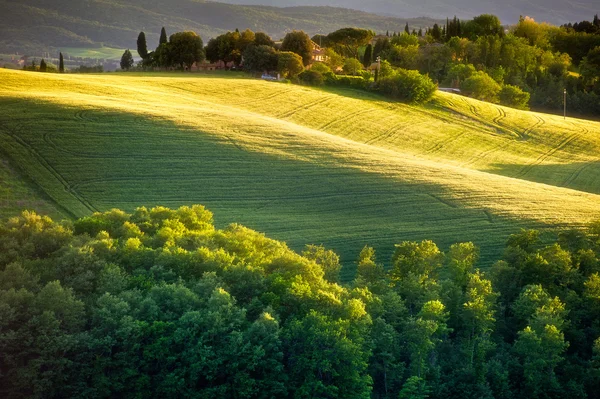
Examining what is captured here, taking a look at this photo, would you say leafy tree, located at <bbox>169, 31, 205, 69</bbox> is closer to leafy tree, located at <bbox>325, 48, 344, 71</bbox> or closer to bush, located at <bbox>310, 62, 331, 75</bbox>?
bush, located at <bbox>310, 62, 331, 75</bbox>

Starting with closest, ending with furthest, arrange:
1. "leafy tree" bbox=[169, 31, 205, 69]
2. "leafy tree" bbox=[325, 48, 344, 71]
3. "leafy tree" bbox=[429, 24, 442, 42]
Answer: "leafy tree" bbox=[169, 31, 205, 69]
"leafy tree" bbox=[325, 48, 344, 71]
"leafy tree" bbox=[429, 24, 442, 42]

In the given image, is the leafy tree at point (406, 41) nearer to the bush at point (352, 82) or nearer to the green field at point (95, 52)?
the bush at point (352, 82)

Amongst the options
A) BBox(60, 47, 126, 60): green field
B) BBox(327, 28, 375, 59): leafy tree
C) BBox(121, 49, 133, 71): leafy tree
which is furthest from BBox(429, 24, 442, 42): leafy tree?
BBox(121, 49, 133, 71): leafy tree

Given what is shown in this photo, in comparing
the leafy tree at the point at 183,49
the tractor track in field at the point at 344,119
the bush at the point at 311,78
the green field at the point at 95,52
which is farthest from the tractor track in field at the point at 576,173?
the green field at the point at 95,52

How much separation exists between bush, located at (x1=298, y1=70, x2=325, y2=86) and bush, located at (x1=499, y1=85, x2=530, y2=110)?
3315cm

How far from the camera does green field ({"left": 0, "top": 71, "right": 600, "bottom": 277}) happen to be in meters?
45.7

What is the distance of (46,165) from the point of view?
158 feet

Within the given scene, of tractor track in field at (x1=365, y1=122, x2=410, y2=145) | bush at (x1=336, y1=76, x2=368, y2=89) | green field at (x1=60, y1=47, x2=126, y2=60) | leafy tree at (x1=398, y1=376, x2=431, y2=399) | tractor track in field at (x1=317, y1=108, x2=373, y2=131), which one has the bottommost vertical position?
leafy tree at (x1=398, y1=376, x2=431, y2=399)

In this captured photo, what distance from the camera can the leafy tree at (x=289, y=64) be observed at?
93875 mm

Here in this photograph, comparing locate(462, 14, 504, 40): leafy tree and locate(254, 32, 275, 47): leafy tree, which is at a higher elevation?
locate(462, 14, 504, 40): leafy tree

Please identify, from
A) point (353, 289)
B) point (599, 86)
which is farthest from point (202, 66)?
point (353, 289)

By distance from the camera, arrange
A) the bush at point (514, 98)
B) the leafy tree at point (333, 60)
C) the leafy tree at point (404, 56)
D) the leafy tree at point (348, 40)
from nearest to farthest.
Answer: the bush at point (514, 98)
the leafy tree at point (333, 60)
the leafy tree at point (404, 56)
the leafy tree at point (348, 40)

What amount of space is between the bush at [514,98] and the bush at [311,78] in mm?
33148

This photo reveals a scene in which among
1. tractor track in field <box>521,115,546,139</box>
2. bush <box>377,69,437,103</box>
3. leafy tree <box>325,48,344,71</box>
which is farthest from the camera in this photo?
leafy tree <box>325,48,344,71</box>
